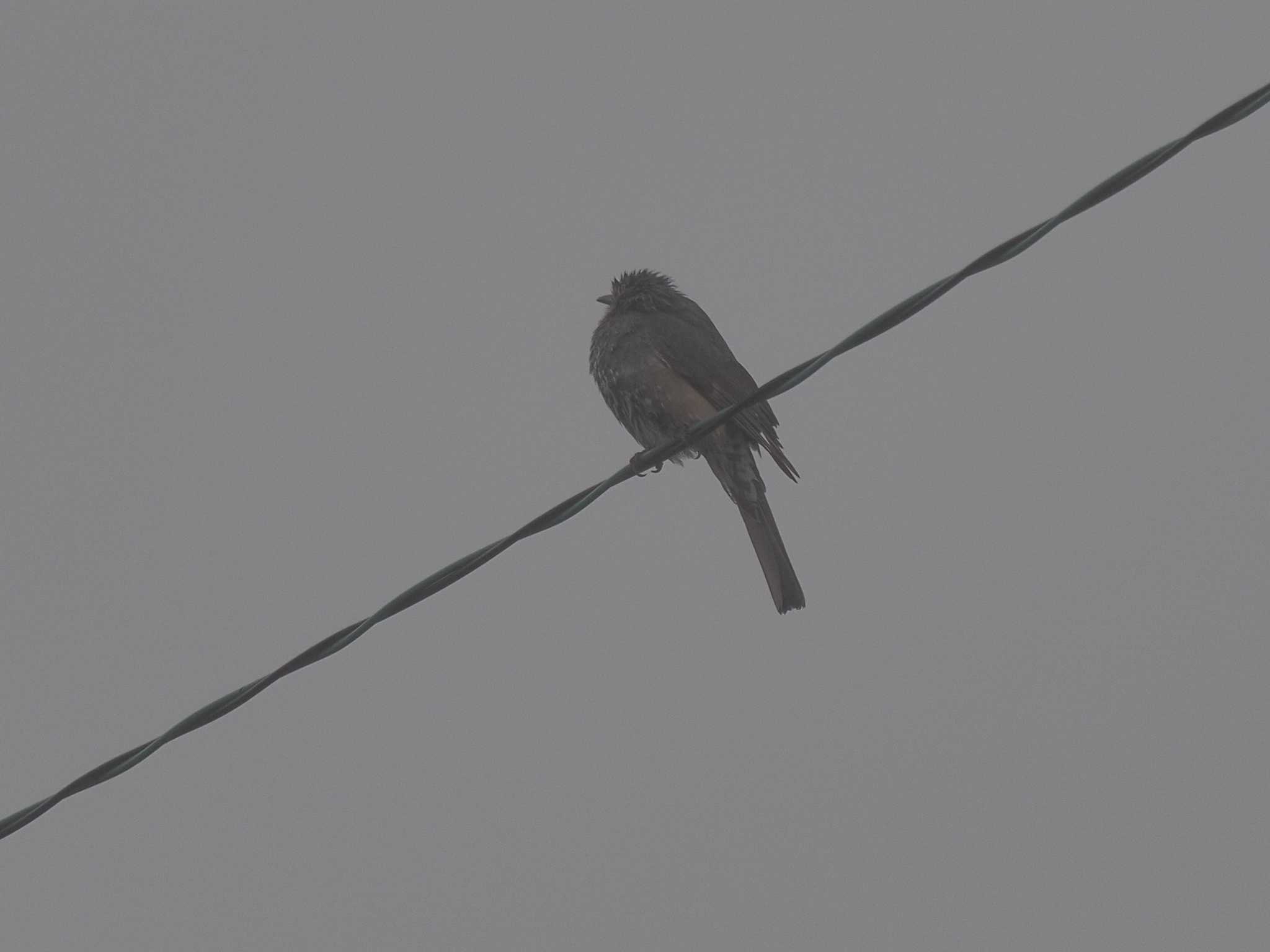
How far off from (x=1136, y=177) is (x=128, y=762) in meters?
2.66

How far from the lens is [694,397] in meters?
7.96

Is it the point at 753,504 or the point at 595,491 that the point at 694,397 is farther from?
the point at 595,491

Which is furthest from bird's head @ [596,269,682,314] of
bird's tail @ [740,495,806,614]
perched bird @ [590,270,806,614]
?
bird's tail @ [740,495,806,614]

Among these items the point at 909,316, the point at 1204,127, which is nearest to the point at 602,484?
the point at 909,316

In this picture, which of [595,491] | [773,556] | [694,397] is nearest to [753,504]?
[773,556]

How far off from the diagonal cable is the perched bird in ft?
9.62

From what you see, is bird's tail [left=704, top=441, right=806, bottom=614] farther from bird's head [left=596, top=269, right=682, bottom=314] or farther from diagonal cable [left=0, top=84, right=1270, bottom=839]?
diagonal cable [left=0, top=84, right=1270, bottom=839]

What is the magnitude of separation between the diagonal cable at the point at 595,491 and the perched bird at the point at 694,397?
293cm

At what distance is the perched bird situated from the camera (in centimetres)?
768

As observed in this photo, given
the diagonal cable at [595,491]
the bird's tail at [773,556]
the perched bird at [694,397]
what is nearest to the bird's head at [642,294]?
the perched bird at [694,397]

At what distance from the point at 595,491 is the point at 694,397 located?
333cm

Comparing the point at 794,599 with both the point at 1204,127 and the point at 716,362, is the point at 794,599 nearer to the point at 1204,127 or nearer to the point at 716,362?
the point at 716,362

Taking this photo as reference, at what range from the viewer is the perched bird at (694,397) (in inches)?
303

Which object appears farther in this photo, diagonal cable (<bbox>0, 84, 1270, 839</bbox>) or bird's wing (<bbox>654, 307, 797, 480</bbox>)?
bird's wing (<bbox>654, 307, 797, 480</bbox>)
